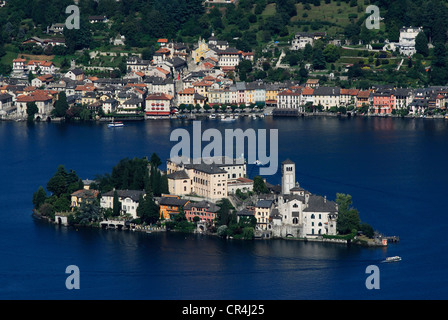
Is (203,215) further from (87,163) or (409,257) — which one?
(87,163)

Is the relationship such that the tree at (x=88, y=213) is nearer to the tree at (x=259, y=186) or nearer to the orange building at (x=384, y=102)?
the tree at (x=259, y=186)

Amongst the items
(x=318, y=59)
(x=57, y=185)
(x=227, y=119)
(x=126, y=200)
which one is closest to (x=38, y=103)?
(x=227, y=119)

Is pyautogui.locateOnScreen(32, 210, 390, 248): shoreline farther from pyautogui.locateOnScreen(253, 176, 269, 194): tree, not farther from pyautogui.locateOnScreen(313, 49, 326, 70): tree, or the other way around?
pyautogui.locateOnScreen(313, 49, 326, 70): tree

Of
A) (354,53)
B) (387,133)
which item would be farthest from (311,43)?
(387,133)

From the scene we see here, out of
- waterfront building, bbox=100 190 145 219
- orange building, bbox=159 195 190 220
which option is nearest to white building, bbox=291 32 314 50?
waterfront building, bbox=100 190 145 219

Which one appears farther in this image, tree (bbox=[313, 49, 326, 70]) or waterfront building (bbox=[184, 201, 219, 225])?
tree (bbox=[313, 49, 326, 70])

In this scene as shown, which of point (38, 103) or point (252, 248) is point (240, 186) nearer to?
point (252, 248)
